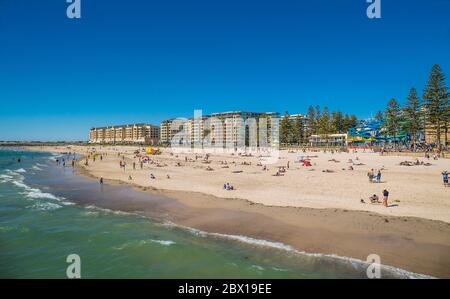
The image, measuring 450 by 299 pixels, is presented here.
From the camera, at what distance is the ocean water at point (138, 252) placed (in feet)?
32.5

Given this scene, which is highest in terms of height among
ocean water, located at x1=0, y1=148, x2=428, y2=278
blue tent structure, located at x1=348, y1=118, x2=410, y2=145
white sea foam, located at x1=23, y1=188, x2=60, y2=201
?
blue tent structure, located at x1=348, y1=118, x2=410, y2=145

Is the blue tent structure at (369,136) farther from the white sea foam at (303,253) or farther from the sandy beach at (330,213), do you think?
the white sea foam at (303,253)

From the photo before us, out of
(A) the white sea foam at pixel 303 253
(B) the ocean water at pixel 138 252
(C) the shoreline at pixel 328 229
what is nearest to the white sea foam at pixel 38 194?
(B) the ocean water at pixel 138 252

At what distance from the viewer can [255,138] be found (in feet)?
400

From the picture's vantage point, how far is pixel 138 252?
39.0 ft

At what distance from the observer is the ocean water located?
9.91 m

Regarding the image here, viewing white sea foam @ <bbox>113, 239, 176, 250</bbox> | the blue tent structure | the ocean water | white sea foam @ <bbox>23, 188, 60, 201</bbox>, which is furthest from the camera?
the blue tent structure

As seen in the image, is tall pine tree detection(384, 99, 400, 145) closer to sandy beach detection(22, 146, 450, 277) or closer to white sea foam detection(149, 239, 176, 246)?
sandy beach detection(22, 146, 450, 277)

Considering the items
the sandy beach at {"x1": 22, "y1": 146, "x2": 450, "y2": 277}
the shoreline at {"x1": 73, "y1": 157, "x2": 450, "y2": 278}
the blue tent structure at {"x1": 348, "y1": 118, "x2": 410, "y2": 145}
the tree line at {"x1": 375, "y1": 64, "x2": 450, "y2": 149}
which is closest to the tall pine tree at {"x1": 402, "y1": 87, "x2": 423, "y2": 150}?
the tree line at {"x1": 375, "y1": 64, "x2": 450, "y2": 149}

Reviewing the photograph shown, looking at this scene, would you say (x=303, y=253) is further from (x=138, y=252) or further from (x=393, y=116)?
(x=393, y=116)

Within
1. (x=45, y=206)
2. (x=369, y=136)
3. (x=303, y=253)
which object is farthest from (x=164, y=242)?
(x=369, y=136)
